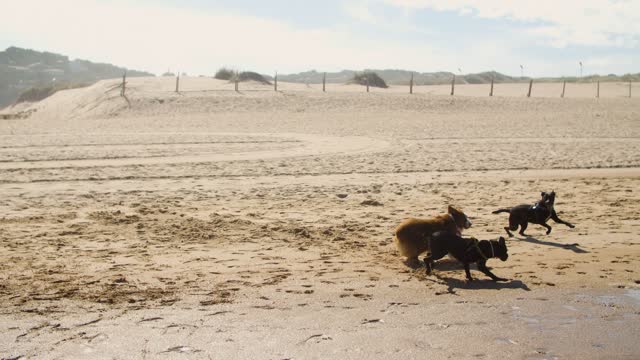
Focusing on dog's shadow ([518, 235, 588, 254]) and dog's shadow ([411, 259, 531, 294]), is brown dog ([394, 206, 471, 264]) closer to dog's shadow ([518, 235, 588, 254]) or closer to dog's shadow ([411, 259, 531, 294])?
dog's shadow ([411, 259, 531, 294])

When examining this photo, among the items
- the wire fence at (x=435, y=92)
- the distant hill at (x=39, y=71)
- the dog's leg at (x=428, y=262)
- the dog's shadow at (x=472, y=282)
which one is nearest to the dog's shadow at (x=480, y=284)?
the dog's shadow at (x=472, y=282)

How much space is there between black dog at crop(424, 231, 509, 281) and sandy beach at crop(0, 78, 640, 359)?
0.68 feet

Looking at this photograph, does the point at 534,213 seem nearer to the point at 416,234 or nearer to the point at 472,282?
the point at 416,234

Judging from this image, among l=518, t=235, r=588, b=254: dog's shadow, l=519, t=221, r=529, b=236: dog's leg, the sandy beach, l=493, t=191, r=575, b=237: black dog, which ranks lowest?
the sandy beach

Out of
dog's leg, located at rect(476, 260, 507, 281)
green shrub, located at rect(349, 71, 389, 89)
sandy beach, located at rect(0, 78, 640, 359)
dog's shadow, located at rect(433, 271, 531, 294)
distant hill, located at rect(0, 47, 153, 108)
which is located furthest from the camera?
distant hill, located at rect(0, 47, 153, 108)

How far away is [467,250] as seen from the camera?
20.2 ft

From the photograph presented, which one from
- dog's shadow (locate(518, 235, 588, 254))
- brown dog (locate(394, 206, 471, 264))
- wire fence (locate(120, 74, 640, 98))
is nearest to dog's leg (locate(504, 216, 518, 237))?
dog's shadow (locate(518, 235, 588, 254))

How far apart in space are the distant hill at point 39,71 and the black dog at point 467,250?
83.2 meters

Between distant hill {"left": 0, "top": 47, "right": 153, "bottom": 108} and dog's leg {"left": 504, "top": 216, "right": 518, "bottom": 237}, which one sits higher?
distant hill {"left": 0, "top": 47, "right": 153, "bottom": 108}

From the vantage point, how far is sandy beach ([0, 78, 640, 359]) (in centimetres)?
473

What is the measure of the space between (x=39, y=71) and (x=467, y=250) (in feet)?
346

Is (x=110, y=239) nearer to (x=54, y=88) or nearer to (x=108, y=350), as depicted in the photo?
A: (x=108, y=350)

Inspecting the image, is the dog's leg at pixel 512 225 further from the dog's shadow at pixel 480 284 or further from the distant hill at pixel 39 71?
the distant hill at pixel 39 71

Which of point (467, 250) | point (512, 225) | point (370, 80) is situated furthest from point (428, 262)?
point (370, 80)
